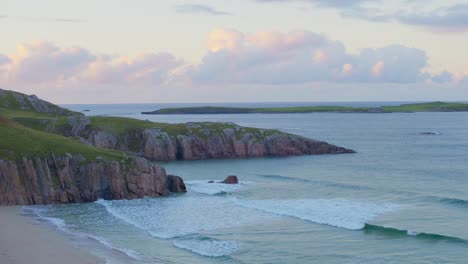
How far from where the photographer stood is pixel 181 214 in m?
60.2

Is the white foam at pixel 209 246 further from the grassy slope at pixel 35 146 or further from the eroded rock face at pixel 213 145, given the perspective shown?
the eroded rock face at pixel 213 145

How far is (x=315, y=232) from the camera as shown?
1997 inches

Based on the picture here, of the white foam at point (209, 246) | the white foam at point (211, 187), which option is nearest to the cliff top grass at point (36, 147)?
the white foam at point (211, 187)

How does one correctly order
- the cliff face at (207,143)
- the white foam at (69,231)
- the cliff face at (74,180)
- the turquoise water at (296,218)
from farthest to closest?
1. the cliff face at (207,143)
2. the cliff face at (74,180)
3. the white foam at (69,231)
4. the turquoise water at (296,218)

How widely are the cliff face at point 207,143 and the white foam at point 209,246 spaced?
60.4 metres

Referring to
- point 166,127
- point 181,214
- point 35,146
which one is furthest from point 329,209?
point 166,127

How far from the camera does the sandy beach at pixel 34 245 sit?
41531 millimetres

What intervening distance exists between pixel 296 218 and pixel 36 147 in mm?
30456

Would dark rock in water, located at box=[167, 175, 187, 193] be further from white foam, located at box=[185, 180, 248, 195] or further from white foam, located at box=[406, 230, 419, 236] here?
white foam, located at box=[406, 230, 419, 236]

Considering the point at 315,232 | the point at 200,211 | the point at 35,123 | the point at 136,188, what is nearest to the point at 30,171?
the point at 136,188

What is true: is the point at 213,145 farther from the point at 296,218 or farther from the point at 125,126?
the point at 296,218

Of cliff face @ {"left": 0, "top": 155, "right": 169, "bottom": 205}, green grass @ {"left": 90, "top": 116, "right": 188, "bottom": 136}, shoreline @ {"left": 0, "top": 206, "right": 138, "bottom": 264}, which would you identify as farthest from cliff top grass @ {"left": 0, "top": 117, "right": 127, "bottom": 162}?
green grass @ {"left": 90, "top": 116, "right": 188, "bottom": 136}

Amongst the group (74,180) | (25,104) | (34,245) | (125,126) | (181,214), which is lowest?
(181,214)

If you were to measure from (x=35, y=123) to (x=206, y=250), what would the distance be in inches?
3023
